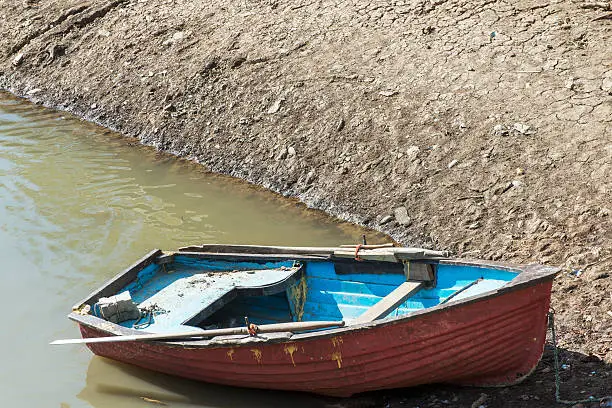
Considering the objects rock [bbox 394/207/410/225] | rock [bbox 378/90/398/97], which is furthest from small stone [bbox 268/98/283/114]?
rock [bbox 394/207/410/225]

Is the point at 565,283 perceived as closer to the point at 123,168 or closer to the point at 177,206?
the point at 177,206

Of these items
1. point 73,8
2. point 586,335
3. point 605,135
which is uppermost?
point 73,8

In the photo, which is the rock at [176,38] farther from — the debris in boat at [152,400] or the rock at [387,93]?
the debris in boat at [152,400]

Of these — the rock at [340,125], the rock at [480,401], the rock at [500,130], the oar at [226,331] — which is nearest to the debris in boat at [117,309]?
the oar at [226,331]

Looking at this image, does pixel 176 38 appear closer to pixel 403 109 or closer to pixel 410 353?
pixel 403 109

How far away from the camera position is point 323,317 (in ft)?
27.0

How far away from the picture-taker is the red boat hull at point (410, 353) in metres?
6.62

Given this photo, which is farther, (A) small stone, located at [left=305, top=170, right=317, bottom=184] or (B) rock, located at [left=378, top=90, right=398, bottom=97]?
(B) rock, located at [left=378, top=90, right=398, bottom=97]

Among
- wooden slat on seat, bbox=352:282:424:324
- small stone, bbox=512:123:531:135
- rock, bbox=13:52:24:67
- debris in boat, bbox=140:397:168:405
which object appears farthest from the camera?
rock, bbox=13:52:24:67

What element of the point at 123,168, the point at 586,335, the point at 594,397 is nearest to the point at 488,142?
the point at 586,335

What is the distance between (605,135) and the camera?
996 centimetres

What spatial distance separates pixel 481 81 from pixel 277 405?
18.8 feet

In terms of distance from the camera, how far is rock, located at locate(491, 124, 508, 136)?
34.5 ft

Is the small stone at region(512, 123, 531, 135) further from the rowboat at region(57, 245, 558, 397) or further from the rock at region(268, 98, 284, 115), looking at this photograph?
the rock at region(268, 98, 284, 115)
